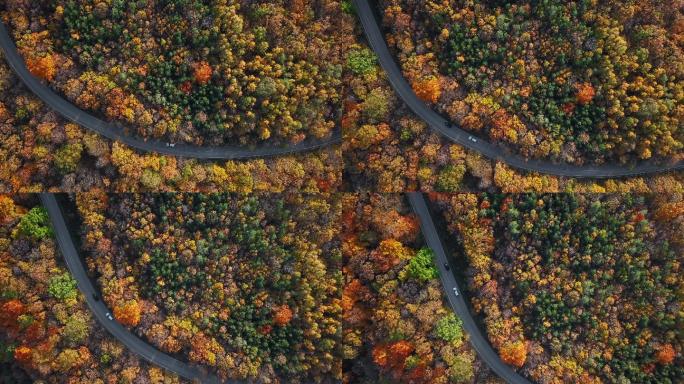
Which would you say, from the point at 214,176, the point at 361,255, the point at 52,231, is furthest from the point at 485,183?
the point at 52,231

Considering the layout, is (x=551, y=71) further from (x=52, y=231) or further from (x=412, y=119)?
(x=52, y=231)

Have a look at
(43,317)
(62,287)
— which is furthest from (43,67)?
(43,317)

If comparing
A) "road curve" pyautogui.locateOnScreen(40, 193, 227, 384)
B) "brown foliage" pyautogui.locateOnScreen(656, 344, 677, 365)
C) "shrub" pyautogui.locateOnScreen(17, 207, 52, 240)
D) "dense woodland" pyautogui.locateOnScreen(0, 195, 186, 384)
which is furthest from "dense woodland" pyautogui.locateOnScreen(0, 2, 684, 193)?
"brown foliage" pyautogui.locateOnScreen(656, 344, 677, 365)

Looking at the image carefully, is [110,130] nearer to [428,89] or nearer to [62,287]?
[62,287]

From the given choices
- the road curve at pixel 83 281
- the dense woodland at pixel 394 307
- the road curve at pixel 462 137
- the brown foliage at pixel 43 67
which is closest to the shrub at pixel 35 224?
the road curve at pixel 83 281

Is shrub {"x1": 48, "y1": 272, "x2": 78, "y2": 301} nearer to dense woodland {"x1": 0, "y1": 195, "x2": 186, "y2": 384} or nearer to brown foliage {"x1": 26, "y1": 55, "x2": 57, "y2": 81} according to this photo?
dense woodland {"x1": 0, "y1": 195, "x2": 186, "y2": 384}

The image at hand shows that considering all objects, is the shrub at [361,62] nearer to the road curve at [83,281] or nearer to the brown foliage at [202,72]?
the brown foliage at [202,72]
